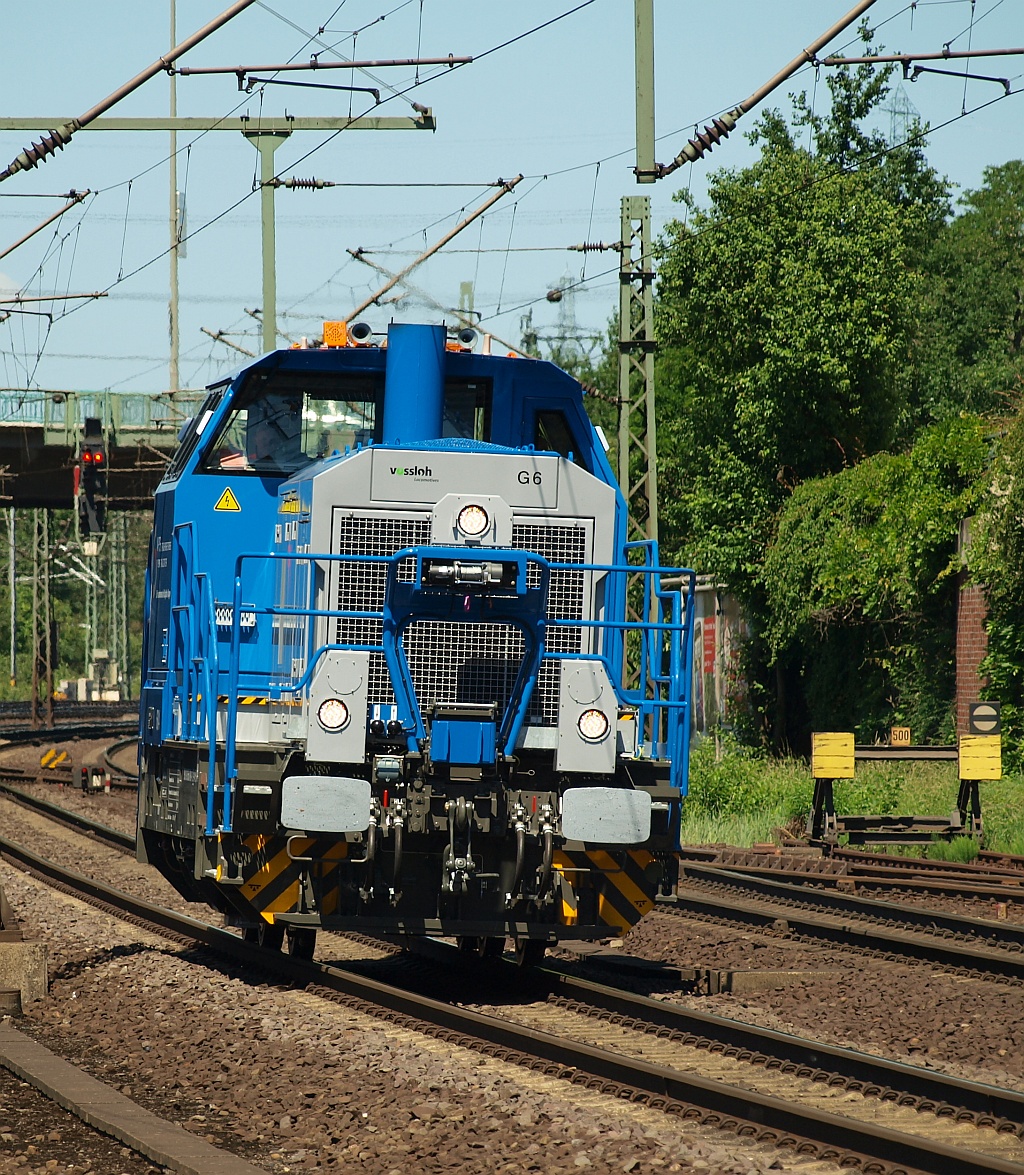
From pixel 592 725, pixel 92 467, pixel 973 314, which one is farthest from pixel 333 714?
pixel 973 314

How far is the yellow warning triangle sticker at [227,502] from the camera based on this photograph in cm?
999

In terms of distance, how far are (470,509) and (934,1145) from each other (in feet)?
13.9

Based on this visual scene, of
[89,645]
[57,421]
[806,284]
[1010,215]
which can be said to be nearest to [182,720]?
[806,284]

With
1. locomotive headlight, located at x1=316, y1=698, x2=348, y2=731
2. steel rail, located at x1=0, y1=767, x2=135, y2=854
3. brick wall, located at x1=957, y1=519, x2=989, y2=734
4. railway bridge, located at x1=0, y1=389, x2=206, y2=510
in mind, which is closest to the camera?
locomotive headlight, located at x1=316, y1=698, x2=348, y2=731

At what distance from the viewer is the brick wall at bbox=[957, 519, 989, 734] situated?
21938mm

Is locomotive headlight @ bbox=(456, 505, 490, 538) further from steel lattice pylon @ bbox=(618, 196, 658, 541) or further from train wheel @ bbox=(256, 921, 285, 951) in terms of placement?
steel lattice pylon @ bbox=(618, 196, 658, 541)

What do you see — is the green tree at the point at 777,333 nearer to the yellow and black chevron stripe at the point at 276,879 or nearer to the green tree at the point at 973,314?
the green tree at the point at 973,314

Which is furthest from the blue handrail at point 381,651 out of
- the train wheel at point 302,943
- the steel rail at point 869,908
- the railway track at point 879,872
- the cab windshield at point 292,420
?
the railway track at point 879,872

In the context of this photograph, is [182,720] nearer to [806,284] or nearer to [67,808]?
[67,808]

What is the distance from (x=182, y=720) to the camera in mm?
9672

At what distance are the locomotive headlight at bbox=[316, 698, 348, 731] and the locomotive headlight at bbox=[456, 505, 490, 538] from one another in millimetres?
1166

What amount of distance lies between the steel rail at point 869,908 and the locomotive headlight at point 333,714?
5.87 m

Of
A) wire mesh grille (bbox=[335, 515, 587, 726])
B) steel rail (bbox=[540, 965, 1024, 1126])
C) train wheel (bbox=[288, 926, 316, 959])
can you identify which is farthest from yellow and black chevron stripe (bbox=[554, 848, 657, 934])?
train wheel (bbox=[288, 926, 316, 959])

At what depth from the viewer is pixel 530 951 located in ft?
32.0
